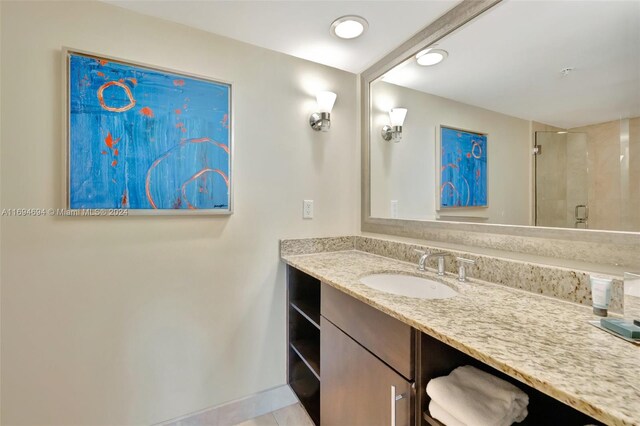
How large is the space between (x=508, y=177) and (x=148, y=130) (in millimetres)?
1623

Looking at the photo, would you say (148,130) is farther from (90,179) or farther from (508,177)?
(508,177)

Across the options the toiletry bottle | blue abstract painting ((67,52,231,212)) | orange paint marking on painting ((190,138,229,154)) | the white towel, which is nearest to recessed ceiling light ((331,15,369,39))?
blue abstract painting ((67,52,231,212))

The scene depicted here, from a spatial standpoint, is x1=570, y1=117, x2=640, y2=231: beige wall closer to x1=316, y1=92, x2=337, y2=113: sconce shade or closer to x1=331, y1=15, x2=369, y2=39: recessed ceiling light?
x1=331, y1=15, x2=369, y2=39: recessed ceiling light

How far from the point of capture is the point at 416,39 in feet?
4.96

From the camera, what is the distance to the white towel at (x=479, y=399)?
0.69m

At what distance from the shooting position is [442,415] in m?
0.76

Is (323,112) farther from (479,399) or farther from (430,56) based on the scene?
(479,399)

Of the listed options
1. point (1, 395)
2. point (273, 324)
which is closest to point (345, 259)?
point (273, 324)

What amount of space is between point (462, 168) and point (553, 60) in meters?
0.51

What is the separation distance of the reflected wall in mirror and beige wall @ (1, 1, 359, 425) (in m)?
0.64

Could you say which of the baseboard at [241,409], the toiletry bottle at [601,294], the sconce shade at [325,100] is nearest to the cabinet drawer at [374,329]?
the toiletry bottle at [601,294]

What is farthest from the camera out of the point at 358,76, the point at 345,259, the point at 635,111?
the point at 358,76

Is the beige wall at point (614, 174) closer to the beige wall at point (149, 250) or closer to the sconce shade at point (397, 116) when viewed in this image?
the sconce shade at point (397, 116)

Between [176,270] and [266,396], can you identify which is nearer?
[176,270]
